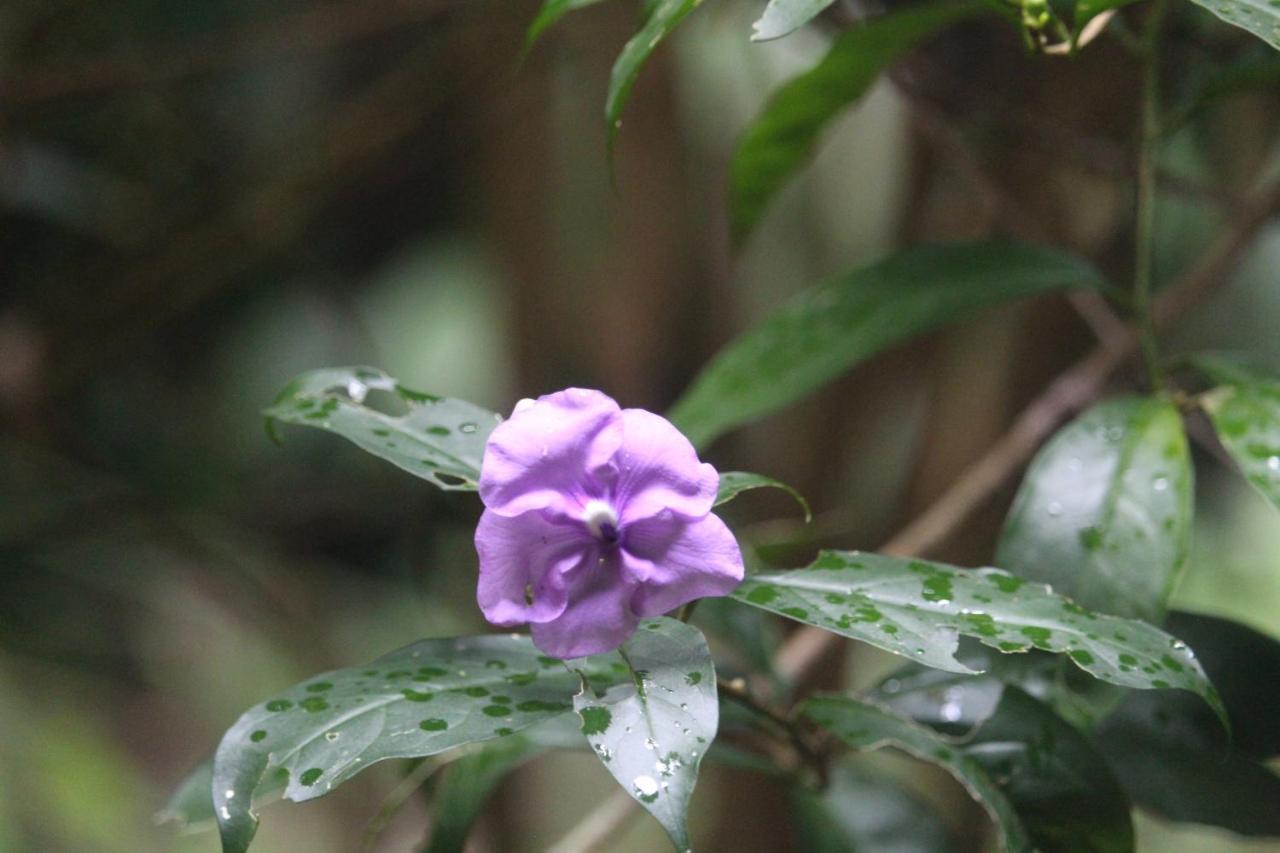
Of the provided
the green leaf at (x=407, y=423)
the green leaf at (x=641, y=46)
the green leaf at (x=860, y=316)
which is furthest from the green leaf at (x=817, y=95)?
the green leaf at (x=407, y=423)

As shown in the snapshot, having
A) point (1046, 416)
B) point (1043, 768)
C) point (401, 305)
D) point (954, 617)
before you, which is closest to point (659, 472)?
Result: point (954, 617)

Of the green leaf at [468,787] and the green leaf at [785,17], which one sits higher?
the green leaf at [785,17]

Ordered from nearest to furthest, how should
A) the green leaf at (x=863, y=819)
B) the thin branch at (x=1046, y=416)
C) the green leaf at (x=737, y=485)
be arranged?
the green leaf at (x=737, y=485) < the green leaf at (x=863, y=819) < the thin branch at (x=1046, y=416)

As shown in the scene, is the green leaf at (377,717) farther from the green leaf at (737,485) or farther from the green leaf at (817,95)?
the green leaf at (817,95)

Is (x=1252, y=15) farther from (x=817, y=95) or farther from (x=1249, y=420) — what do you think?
(x=817, y=95)

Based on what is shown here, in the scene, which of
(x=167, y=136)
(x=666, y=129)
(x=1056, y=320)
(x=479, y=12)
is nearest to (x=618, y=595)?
(x=1056, y=320)

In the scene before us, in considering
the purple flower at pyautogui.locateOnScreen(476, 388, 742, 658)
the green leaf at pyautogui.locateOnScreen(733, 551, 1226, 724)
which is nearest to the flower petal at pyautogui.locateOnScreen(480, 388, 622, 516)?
the purple flower at pyautogui.locateOnScreen(476, 388, 742, 658)

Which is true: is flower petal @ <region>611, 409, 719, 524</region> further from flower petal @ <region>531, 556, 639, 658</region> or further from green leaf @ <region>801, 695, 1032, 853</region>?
green leaf @ <region>801, 695, 1032, 853</region>
